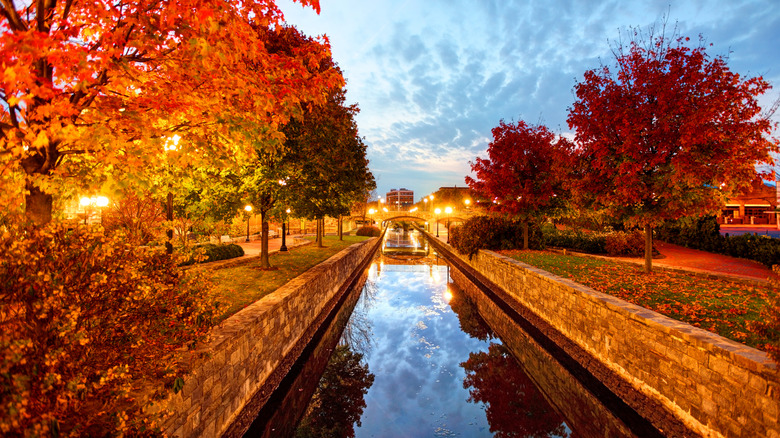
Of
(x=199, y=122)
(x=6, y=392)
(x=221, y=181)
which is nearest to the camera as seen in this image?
(x=6, y=392)

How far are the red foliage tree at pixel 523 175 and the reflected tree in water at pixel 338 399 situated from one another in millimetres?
10284

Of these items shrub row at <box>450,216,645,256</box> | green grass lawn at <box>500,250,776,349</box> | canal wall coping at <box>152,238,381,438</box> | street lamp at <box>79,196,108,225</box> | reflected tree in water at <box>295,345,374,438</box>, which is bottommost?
reflected tree in water at <box>295,345,374,438</box>

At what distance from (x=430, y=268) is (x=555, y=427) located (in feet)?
55.0

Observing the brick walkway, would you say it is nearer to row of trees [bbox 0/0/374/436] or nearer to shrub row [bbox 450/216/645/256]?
shrub row [bbox 450/216/645/256]

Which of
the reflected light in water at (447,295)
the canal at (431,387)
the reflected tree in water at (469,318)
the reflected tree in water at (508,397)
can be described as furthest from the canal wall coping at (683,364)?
the reflected light in water at (447,295)

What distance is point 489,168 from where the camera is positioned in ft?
54.8

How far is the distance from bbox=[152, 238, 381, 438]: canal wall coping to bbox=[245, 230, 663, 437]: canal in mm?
503

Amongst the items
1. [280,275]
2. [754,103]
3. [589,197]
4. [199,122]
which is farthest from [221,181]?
[754,103]

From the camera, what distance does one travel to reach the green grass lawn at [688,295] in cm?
589

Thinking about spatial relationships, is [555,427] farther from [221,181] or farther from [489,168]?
[489,168]

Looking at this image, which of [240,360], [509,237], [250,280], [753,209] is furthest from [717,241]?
[753,209]

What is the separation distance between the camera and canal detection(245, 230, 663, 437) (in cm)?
588

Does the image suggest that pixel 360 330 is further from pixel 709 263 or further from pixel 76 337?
pixel 709 263

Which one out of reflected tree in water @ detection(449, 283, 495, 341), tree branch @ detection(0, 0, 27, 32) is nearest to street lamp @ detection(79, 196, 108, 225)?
tree branch @ detection(0, 0, 27, 32)
